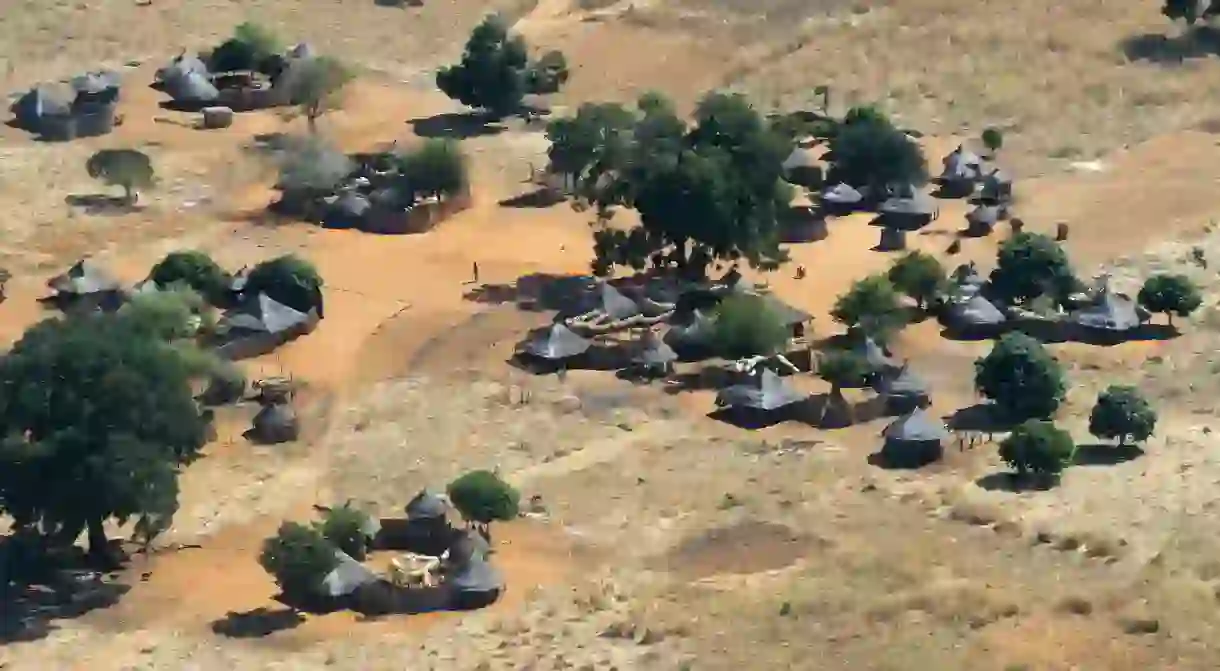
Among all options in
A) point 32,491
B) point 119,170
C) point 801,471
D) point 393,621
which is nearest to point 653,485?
point 801,471

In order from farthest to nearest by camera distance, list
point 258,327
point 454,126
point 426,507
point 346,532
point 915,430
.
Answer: point 454,126
point 258,327
point 915,430
point 426,507
point 346,532

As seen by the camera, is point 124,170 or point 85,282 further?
point 124,170

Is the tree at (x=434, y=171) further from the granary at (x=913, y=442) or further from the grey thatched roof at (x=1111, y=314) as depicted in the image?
the granary at (x=913, y=442)

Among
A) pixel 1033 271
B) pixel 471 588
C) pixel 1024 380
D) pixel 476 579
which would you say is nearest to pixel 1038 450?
pixel 1024 380

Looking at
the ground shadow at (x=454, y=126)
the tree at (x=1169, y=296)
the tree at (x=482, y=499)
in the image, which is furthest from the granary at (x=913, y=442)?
the ground shadow at (x=454, y=126)

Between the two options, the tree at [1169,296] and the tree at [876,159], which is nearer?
the tree at [1169,296]

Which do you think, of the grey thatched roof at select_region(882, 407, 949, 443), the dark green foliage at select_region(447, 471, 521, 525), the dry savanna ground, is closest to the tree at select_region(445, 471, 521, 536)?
the dark green foliage at select_region(447, 471, 521, 525)

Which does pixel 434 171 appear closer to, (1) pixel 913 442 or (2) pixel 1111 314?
(2) pixel 1111 314

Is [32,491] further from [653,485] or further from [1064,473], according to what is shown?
[1064,473]
